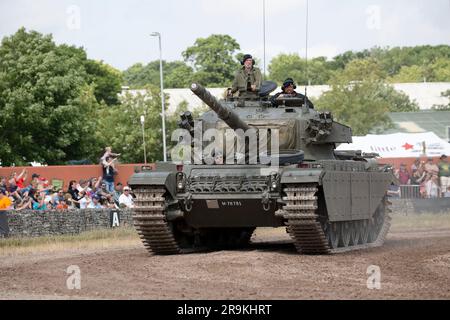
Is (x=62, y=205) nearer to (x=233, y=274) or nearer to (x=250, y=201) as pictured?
(x=250, y=201)

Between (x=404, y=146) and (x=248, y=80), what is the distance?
925 inches

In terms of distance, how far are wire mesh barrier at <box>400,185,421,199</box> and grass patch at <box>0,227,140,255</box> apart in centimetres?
1197

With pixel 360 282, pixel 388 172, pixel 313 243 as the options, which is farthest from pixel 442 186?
pixel 360 282

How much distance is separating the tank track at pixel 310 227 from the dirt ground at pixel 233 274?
40cm

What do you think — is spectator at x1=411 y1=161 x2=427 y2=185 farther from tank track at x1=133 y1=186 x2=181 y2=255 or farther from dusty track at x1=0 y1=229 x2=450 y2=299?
tank track at x1=133 y1=186 x2=181 y2=255

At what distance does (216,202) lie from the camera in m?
20.5

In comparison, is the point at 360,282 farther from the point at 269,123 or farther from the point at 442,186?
the point at 442,186

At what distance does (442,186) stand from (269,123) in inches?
641

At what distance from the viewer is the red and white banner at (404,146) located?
45281 millimetres

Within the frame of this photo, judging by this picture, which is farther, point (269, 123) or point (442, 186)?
point (442, 186)

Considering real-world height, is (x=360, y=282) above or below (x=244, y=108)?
below

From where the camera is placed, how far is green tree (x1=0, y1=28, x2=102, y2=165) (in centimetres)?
4525

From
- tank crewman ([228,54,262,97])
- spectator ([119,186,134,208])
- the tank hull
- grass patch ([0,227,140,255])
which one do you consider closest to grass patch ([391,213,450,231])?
spectator ([119,186,134,208])

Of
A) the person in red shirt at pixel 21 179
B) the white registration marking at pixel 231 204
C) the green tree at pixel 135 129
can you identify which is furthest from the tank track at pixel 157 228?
the green tree at pixel 135 129
